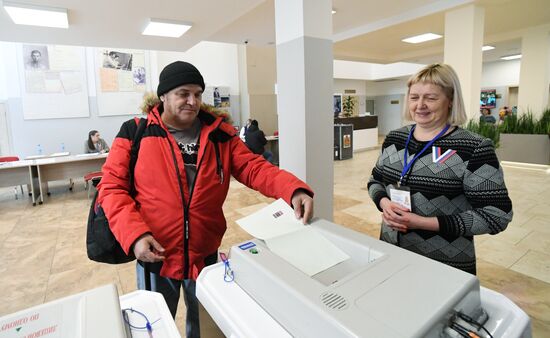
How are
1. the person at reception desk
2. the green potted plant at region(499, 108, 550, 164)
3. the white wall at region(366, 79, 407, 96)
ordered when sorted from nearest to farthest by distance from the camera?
the person at reception desk, the green potted plant at region(499, 108, 550, 164), the white wall at region(366, 79, 407, 96)

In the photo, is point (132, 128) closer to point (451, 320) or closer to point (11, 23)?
point (451, 320)

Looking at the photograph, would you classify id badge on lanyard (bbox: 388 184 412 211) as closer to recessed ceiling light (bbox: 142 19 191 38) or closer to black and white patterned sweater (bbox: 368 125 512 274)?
black and white patterned sweater (bbox: 368 125 512 274)

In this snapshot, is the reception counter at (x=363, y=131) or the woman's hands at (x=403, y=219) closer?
the woman's hands at (x=403, y=219)

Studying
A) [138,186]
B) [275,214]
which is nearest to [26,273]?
[138,186]

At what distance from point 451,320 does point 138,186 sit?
1.04 metres

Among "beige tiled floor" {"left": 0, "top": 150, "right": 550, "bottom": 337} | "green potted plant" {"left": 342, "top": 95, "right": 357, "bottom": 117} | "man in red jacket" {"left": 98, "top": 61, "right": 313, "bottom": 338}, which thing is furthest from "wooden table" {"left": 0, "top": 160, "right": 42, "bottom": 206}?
"green potted plant" {"left": 342, "top": 95, "right": 357, "bottom": 117}

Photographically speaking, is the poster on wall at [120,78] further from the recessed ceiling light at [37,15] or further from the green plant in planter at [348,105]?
the green plant in planter at [348,105]

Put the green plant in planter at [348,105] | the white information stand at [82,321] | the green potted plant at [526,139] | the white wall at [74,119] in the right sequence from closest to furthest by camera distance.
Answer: the white information stand at [82,321] < the green potted plant at [526,139] < the white wall at [74,119] < the green plant in planter at [348,105]

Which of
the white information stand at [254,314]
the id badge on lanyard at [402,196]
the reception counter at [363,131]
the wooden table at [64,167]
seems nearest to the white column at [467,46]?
the reception counter at [363,131]

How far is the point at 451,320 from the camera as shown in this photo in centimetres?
60

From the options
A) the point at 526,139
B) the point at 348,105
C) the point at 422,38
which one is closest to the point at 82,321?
the point at 526,139

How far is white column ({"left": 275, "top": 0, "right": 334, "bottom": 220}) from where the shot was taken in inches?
91.7

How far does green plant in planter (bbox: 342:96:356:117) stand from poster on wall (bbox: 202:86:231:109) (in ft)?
19.8

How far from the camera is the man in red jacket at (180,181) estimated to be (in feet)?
3.79
